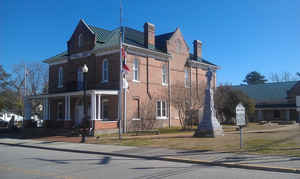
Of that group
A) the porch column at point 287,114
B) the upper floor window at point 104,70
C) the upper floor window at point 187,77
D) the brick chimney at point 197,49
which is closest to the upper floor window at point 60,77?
the upper floor window at point 104,70

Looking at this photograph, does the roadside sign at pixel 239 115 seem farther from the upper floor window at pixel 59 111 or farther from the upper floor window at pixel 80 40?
the upper floor window at pixel 59 111

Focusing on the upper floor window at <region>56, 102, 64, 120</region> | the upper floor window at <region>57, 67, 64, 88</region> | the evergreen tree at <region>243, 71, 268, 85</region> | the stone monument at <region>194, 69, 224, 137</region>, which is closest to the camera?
the stone monument at <region>194, 69, 224, 137</region>

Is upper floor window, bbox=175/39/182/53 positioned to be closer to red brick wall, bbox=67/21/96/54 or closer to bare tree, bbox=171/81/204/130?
bare tree, bbox=171/81/204/130

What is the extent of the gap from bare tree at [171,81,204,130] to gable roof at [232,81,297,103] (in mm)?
30896

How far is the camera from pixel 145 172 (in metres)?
9.33

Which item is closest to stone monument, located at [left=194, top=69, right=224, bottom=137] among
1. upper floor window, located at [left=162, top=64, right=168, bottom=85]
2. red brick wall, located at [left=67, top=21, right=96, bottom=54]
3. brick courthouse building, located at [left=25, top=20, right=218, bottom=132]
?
brick courthouse building, located at [left=25, top=20, right=218, bottom=132]

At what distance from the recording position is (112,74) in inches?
1110

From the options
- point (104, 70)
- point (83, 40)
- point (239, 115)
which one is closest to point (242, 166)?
point (239, 115)

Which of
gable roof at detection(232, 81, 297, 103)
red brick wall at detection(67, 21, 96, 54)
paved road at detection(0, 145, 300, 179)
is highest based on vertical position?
red brick wall at detection(67, 21, 96, 54)

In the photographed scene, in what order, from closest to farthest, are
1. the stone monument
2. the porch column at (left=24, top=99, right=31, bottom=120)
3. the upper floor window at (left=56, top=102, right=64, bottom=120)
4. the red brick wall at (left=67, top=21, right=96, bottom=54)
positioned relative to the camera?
the stone monument → the red brick wall at (left=67, top=21, right=96, bottom=54) → the porch column at (left=24, top=99, right=31, bottom=120) → the upper floor window at (left=56, top=102, right=64, bottom=120)

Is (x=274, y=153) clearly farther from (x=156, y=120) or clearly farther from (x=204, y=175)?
(x=156, y=120)

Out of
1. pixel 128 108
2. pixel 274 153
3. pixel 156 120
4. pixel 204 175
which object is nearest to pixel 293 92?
Result: pixel 156 120

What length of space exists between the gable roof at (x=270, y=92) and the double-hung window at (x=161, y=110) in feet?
104

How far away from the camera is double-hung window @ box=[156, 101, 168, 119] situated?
31.7 meters
